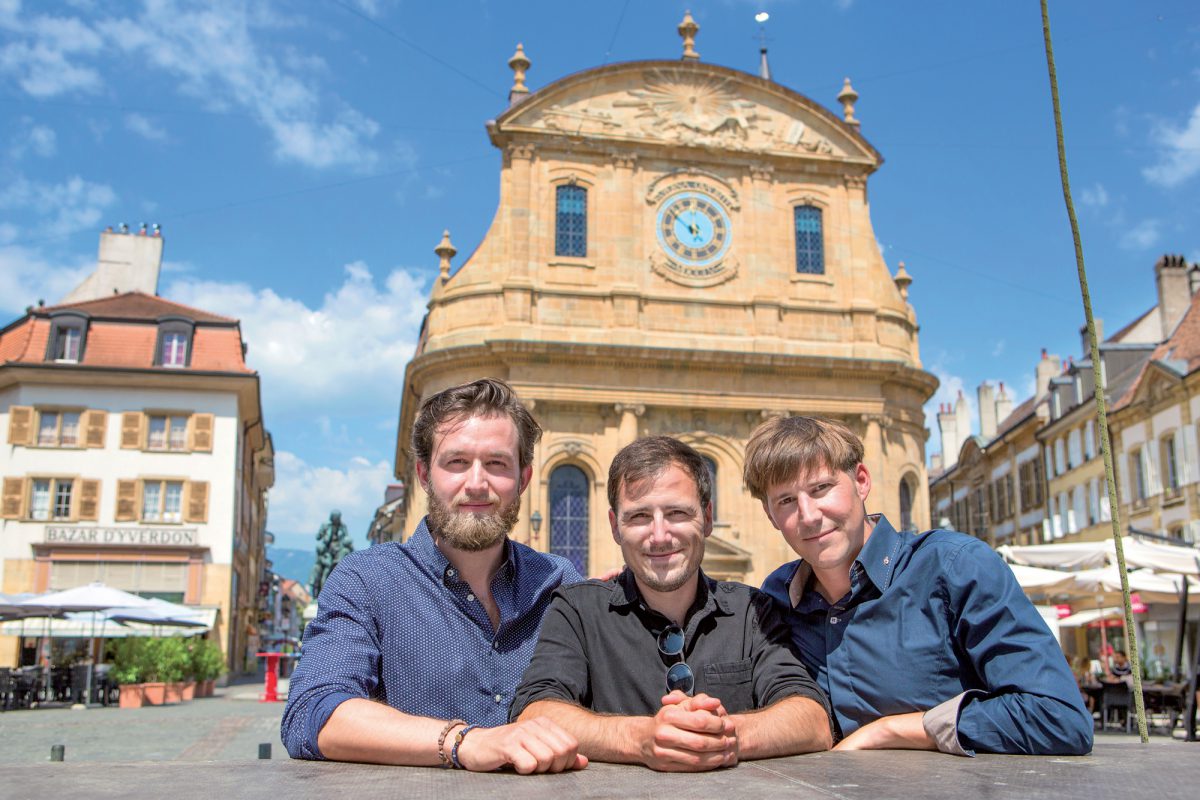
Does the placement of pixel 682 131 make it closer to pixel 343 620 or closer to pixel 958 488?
pixel 343 620

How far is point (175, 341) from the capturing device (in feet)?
108

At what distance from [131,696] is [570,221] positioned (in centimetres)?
1589

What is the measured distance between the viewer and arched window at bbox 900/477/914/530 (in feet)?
97.8

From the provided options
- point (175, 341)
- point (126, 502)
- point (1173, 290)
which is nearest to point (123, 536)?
point (126, 502)

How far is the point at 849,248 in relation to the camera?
30.3 meters

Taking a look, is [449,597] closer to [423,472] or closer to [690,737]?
[423,472]

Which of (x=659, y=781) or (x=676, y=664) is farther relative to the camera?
(x=676, y=664)

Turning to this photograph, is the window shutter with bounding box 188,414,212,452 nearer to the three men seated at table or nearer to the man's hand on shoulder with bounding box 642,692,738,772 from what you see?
the three men seated at table

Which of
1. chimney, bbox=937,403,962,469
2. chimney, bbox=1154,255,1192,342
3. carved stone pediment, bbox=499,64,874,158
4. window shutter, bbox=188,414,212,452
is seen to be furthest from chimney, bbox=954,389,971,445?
window shutter, bbox=188,414,212,452

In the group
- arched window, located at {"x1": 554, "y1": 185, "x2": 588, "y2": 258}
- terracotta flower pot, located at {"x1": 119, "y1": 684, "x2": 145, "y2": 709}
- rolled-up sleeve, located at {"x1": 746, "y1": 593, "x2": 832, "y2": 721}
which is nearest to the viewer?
rolled-up sleeve, located at {"x1": 746, "y1": 593, "x2": 832, "y2": 721}

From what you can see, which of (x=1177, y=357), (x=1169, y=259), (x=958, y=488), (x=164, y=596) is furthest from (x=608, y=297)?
(x=958, y=488)

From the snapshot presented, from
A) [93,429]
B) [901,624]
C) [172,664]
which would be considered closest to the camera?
[901,624]

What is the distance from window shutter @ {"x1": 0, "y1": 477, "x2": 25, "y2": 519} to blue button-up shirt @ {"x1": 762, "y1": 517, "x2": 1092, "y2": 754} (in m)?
31.9

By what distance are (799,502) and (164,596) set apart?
31.1m
